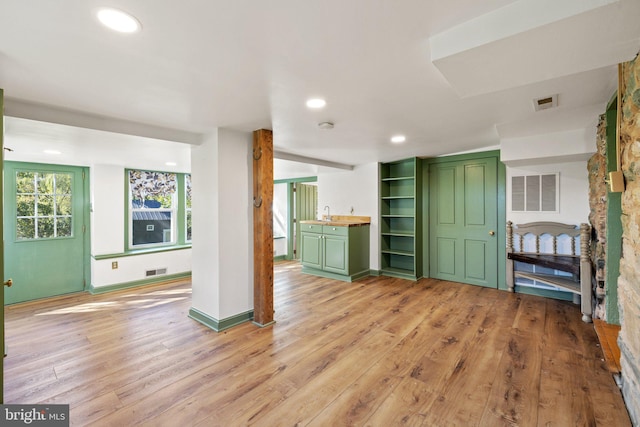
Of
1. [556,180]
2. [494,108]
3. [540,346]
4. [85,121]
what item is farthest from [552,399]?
[85,121]

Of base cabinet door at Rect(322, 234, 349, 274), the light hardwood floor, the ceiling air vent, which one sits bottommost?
the light hardwood floor

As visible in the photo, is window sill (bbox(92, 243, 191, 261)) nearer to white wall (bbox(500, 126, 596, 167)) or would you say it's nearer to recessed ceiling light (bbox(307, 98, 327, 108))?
recessed ceiling light (bbox(307, 98, 327, 108))

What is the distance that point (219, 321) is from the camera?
3000 mm

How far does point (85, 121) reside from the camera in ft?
8.07

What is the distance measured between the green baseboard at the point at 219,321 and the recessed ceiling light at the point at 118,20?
2.61 metres

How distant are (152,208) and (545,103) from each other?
5.86 m

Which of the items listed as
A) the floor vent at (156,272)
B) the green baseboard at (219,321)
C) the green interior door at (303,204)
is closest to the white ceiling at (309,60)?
the green baseboard at (219,321)

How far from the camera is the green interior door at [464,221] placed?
14.6 feet

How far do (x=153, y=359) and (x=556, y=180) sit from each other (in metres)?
5.15

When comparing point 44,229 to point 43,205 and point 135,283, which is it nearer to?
point 43,205

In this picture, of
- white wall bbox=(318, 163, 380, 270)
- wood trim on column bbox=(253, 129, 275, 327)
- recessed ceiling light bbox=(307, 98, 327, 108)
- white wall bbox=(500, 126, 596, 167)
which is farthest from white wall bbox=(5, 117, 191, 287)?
white wall bbox=(500, 126, 596, 167)

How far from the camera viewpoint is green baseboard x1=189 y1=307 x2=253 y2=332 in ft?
9.89

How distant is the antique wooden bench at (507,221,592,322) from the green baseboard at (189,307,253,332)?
362cm

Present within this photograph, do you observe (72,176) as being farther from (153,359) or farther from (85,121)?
(153,359)
